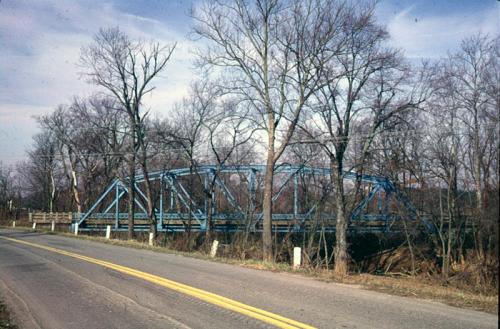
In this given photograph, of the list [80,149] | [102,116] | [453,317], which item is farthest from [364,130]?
[80,149]

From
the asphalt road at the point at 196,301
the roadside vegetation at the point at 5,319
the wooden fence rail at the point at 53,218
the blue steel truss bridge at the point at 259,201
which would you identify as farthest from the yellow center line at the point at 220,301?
the wooden fence rail at the point at 53,218

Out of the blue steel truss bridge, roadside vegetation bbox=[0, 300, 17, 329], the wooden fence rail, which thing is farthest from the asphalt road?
the wooden fence rail

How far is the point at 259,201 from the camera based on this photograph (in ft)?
110

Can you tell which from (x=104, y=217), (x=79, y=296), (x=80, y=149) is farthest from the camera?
(x=80, y=149)

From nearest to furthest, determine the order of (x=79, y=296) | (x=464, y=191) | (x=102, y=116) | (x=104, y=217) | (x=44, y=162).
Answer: (x=79, y=296) → (x=464, y=191) → (x=104, y=217) → (x=102, y=116) → (x=44, y=162)

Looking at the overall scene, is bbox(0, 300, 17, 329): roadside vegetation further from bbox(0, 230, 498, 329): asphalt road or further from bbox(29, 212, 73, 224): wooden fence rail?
bbox(29, 212, 73, 224): wooden fence rail

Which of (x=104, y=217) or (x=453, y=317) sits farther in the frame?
(x=104, y=217)

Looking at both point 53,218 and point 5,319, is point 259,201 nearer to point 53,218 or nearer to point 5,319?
point 5,319

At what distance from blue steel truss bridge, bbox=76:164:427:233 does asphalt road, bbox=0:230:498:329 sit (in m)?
14.9

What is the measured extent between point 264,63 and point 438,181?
9.60 metres

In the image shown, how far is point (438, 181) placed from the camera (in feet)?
69.4

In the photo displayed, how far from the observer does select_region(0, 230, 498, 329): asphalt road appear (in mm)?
7129

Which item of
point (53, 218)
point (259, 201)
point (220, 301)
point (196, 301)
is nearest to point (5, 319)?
point (196, 301)

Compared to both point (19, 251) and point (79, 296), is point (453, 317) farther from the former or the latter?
point (19, 251)
